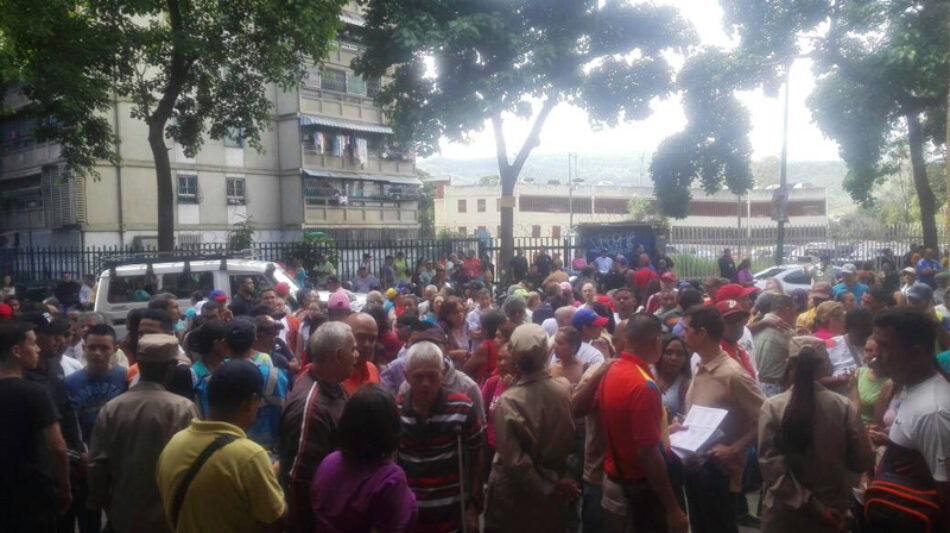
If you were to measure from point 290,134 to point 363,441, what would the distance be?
35718 millimetres

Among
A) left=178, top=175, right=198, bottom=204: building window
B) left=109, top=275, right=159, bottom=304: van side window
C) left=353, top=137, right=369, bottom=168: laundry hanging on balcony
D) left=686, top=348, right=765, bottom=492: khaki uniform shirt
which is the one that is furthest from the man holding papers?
left=353, top=137, right=369, bottom=168: laundry hanging on balcony

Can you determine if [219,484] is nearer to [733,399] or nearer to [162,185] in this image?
[733,399]

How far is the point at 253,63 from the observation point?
20281mm

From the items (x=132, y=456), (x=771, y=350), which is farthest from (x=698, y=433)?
(x=132, y=456)

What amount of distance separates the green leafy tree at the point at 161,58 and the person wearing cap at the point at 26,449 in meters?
13.8

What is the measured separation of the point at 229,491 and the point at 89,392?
269 cm

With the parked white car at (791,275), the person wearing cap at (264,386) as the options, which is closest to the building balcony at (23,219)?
the parked white car at (791,275)

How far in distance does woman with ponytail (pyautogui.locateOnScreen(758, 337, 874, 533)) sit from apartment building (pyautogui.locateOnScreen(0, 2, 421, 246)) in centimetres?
2774

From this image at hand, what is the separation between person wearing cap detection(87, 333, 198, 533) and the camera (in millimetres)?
4262

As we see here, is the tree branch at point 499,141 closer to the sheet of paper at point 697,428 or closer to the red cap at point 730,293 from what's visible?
the red cap at point 730,293

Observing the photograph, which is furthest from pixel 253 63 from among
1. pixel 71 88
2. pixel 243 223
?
pixel 243 223

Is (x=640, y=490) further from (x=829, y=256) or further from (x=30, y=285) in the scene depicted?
(x=829, y=256)

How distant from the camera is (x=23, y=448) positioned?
14.2ft

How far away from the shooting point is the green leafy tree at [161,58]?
56.0 ft
